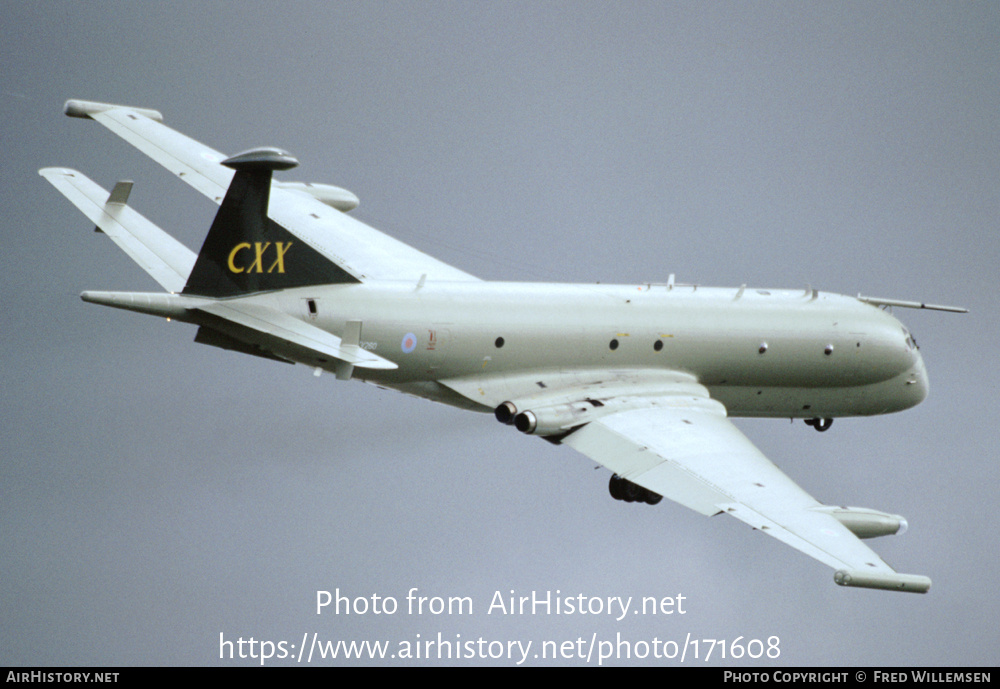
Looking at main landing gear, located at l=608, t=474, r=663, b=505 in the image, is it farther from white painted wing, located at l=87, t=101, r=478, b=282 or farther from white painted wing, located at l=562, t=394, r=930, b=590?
white painted wing, located at l=87, t=101, r=478, b=282

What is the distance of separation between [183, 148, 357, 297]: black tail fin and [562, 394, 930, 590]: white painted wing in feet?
22.1

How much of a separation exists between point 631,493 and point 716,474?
454 cm

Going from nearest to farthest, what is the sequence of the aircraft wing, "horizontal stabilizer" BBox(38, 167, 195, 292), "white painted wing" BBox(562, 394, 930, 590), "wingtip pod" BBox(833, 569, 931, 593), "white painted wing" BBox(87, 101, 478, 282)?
"wingtip pod" BBox(833, 569, 931, 593) → "white painted wing" BBox(562, 394, 930, 590) → the aircraft wing → "horizontal stabilizer" BBox(38, 167, 195, 292) → "white painted wing" BBox(87, 101, 478, 282)

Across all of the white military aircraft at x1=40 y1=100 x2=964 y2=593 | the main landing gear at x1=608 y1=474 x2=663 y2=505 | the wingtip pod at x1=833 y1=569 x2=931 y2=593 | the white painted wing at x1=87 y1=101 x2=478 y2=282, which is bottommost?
the wingtip pod at x1=833 y1=569 x2=931 y2=593

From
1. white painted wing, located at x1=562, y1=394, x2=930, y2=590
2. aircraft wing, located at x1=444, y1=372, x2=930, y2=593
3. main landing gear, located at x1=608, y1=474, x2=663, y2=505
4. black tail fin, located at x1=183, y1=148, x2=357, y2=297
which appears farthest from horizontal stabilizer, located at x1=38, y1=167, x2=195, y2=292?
main landing gear, located at x1=608, y1=474, x2=663, y2=505

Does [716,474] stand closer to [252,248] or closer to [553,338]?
Answer: [553,338]

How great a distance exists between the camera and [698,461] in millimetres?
26234

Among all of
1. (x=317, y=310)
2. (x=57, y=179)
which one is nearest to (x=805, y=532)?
(x=317, y=310)

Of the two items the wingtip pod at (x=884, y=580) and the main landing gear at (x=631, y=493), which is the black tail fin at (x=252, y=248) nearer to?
the main landing gear at (x=631, y=493)

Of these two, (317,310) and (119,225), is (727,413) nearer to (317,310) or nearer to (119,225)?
(317,310)

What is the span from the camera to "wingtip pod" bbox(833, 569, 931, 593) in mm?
20453

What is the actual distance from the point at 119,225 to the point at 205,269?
4050mm

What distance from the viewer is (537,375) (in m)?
29.6

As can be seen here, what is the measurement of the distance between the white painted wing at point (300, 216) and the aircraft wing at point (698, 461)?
4578 millimetres
